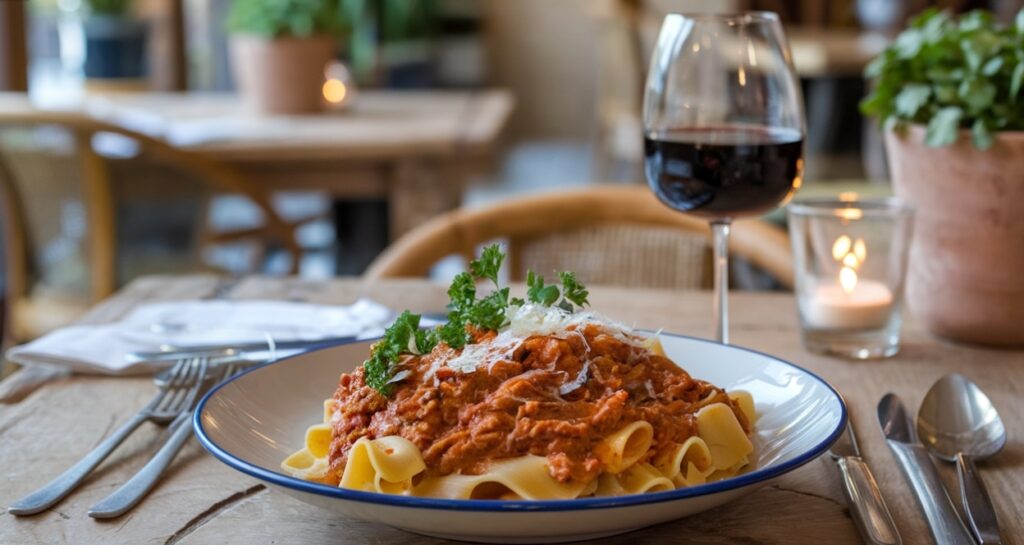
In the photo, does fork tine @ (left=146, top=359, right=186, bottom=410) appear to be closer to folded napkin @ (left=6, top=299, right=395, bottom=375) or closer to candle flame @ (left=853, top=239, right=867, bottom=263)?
folded napkin @ (left=6, top=299, right=395, bottom=375)

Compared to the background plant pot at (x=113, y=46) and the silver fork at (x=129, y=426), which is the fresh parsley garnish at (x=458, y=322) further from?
the background plant pot at (x=113, y=46)

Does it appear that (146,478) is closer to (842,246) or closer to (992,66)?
(842,246)

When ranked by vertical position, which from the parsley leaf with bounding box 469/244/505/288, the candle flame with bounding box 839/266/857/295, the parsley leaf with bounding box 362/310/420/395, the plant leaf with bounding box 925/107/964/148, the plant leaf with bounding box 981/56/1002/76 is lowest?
the candle flame with bounding box 839/266/857/295

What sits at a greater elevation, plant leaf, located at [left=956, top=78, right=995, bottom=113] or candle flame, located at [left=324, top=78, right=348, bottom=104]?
plant leaf, located at [left=956, top=78, right=995, bottom=113]

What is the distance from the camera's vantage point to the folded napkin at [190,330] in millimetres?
1047

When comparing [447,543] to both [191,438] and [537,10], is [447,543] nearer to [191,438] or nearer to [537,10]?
[191,438]

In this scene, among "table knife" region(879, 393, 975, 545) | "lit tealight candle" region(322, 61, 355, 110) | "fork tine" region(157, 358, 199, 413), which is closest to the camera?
"table knife" region(879, 393, 975, 545)

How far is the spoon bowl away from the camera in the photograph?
34.0 inches

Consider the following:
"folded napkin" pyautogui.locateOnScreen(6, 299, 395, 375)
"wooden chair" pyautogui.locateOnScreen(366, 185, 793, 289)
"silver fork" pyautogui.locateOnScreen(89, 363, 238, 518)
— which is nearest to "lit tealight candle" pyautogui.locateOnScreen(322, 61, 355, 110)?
"wooden chair" pyautogui.locateOnScreen(366, 185, 793, 289)

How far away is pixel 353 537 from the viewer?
70cm

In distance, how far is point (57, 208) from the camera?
2387 mm

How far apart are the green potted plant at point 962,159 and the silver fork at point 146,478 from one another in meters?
0.73

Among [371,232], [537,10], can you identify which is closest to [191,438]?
[371,232]

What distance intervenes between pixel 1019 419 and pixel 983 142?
0.93 ft
